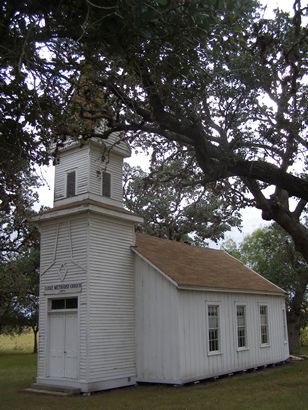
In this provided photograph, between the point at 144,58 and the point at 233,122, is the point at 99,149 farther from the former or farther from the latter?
the point at 144,58

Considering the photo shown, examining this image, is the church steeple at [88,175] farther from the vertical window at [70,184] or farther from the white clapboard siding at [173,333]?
the white clapboard siding at [173,333]

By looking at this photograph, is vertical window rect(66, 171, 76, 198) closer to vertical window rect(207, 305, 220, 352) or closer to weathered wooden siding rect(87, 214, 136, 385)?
weathered wooden siding rect(87, 214, 136, 385)

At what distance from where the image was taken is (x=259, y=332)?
24.7 meters

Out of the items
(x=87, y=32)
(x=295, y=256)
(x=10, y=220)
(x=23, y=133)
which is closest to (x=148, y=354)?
(x=10, y=220)

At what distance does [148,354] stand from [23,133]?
499 inches

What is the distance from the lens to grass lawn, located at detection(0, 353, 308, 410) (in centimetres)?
1463

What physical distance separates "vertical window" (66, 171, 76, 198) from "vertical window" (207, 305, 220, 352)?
7261 mm

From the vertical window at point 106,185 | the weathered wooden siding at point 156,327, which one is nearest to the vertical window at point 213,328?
the weathered wooden siding at point 156,327

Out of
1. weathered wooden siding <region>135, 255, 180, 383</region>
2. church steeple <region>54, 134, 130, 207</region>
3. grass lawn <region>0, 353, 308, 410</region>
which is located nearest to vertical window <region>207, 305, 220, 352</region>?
grass lawn <region>0, 353, 308, 410</region>

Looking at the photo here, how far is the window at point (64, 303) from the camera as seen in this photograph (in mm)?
18672

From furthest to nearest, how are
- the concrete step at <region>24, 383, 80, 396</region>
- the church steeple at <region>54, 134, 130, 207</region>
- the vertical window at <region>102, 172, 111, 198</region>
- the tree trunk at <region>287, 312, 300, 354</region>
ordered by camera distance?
1. the tree trunk at <region>287, 312, 300, 354</region>
2. the vertical window at <region>102, 172, 111, 198</region>
3. the church steeple at <region>54, 134, 130, 207</region>
4. the concrete step at <region>24, 383, 80, 396</region>

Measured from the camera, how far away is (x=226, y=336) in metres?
21.8

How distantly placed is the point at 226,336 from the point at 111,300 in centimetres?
571

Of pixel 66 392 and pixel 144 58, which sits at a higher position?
pixel 144 58
